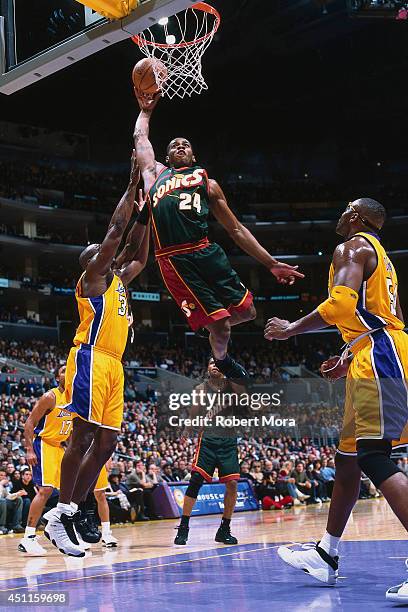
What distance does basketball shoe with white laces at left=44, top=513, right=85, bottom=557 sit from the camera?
6.12 meters

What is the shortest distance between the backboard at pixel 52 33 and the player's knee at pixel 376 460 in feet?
10.4

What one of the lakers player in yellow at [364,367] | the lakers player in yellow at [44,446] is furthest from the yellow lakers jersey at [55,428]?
the lakers player in yellow at [364,367]

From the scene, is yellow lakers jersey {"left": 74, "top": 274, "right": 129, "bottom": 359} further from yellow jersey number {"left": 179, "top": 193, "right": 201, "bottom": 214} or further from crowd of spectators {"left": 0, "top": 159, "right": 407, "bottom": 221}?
crowd of spectators {"left": 0, "top": 159, "right": 407, "bottom": 221}

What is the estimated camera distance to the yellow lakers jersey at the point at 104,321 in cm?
729

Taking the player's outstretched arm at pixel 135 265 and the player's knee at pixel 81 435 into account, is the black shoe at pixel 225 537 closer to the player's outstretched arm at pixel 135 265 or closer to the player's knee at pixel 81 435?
the player's knee at pixel 81 435

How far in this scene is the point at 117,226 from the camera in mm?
6398

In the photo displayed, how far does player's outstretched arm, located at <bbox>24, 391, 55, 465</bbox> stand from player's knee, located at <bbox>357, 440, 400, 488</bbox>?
5.56 meters

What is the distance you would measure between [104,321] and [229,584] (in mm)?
2659

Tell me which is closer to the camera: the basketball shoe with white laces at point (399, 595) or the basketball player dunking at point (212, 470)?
the basketball shoe with white laces at point (399, 595)

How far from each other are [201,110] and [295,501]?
83.5 ft

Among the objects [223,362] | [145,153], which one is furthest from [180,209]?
[223,362]

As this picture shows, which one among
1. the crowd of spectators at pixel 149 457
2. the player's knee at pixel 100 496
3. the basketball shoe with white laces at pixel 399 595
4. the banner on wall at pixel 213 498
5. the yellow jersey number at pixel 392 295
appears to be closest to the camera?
the basketball shoe with white laces at pixel 399 595

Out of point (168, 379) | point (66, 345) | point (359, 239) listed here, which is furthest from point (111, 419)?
point (66, 345)

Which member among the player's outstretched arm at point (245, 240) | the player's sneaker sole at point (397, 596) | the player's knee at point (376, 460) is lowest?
the player's sneaker sole at point (397, 596)
